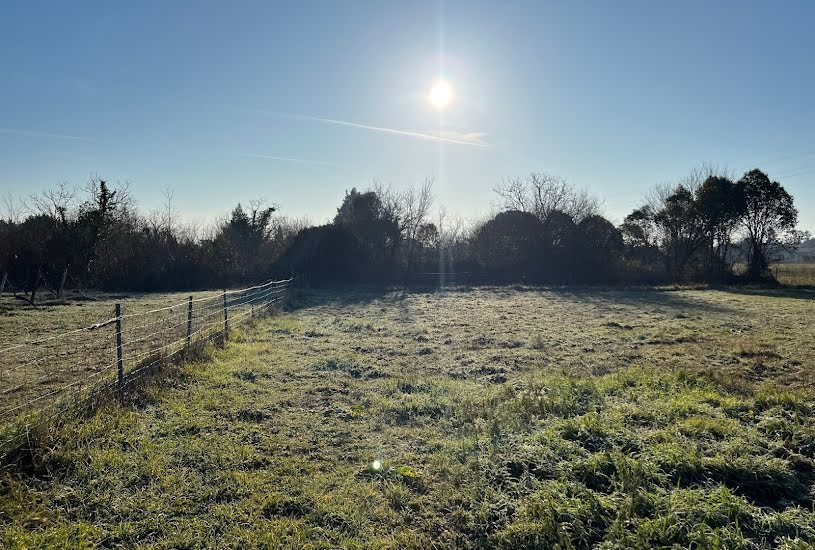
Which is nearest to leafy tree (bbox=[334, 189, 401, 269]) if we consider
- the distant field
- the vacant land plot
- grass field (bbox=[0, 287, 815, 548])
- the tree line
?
the tree line

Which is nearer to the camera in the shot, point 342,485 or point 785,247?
point 342,485

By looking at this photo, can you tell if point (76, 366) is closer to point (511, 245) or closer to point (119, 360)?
point (119, 360)

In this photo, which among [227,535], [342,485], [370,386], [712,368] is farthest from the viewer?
[712,368]

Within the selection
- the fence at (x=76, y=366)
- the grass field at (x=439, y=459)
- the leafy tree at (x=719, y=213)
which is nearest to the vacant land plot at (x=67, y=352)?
the fence at (x=76, y=366)

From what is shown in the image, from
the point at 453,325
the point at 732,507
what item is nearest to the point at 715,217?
the point at 453,325

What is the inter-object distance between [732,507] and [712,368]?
5224 millimetres

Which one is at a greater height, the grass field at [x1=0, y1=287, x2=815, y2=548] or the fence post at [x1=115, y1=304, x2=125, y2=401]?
the fence post at [x1=115, y1=304, x2=125, y2=401]

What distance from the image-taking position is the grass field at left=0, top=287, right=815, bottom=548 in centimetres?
323

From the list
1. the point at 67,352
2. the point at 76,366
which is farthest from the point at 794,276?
the point at 67,352

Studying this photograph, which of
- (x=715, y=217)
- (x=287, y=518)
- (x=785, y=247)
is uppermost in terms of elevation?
(x=715, y=217)

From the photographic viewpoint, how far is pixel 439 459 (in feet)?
14.5

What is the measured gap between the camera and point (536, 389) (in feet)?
21.6

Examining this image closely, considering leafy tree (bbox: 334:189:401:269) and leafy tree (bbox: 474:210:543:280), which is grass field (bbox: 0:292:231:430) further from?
leafy tree (bbox: 474:210:543:280)

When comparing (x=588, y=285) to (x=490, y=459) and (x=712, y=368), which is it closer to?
(x=712, y=368)
